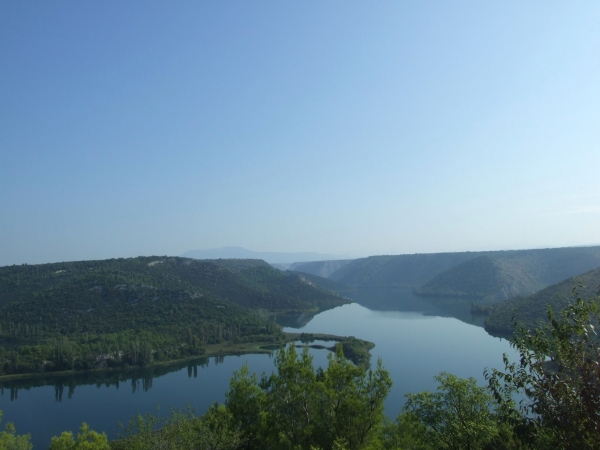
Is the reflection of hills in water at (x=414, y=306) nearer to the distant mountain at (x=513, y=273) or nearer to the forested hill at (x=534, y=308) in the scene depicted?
the forested hill at (x=534, y=308)

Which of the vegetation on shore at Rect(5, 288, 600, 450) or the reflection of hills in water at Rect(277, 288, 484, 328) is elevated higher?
the vegetation on shore at Rect(5, 288, 600, 450)

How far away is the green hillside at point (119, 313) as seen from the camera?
2368 inches

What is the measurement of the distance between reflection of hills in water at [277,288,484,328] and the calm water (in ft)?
38.1

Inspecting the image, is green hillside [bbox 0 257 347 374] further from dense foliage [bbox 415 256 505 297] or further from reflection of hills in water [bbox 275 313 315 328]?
dense foliage [bbox 415 256 505 297]

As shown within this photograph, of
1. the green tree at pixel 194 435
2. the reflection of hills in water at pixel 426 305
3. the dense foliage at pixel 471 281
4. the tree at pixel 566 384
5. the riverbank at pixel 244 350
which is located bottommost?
the reflection of hills in water at pixel 426 305

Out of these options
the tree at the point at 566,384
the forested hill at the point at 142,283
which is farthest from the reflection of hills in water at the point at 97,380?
the tree at the point at 566,384

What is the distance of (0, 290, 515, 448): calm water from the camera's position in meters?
40.1

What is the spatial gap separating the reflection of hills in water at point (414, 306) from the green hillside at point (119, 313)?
7922 millimetres

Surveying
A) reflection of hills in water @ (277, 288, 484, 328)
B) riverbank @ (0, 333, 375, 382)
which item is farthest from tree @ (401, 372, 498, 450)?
reflection of hills in water @ (277, 288, 484, 328)

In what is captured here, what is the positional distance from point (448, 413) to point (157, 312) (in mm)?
76792

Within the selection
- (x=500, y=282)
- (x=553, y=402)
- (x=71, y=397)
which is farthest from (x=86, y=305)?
(x=500, y=282)

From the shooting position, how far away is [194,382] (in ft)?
169

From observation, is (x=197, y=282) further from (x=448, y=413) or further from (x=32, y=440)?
(x=448, y=413)

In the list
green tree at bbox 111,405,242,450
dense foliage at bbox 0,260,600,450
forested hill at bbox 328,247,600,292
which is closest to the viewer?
dense foliage at bbox 0,260,600,450
